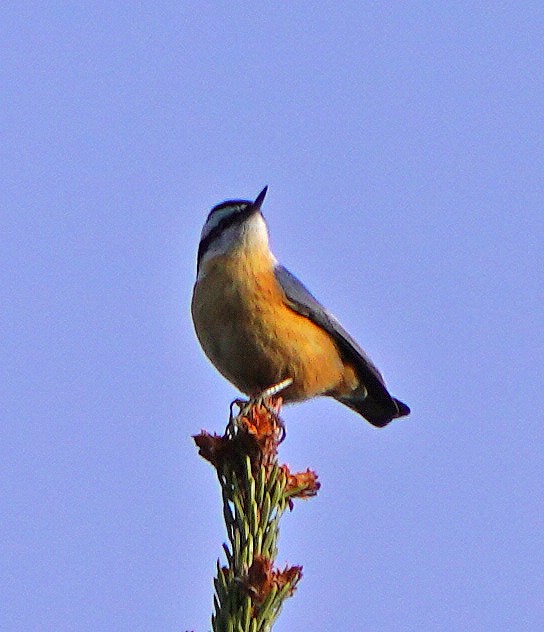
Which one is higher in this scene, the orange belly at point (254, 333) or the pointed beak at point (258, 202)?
the pointed beak at point (258, 202)

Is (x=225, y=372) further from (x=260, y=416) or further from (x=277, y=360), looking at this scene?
(x=260, y=416)

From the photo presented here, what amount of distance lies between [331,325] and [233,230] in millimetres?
900

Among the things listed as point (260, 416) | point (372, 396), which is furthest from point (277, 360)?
point (260, 416)

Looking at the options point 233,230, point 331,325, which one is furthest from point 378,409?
point 233,230

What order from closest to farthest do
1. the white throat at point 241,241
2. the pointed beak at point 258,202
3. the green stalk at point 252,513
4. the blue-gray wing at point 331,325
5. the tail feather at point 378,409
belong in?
the green stalk at point 252,513 → the blue-gray wing at point 331,325 → the white throat at point 241,241 → the pointed beak at point 258,202 → the tail feather at point 378,409

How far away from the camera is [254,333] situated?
6.01m

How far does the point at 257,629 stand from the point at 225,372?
10.2 feet

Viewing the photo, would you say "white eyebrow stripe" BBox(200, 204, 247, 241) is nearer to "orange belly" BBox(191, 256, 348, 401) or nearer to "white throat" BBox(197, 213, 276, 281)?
"white throat" BBox(197, 213, 276, 281)

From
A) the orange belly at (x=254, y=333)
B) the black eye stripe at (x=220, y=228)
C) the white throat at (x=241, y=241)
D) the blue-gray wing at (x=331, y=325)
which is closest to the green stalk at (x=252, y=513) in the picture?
the orange belly at (x=254, y=333)

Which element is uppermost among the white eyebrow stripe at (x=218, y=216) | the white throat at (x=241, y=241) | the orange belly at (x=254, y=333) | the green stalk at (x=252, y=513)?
the white eyebrow stripe at (x=218, y=216)

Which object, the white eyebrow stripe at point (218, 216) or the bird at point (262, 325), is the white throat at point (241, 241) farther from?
the white eyebrow stripe at point (218, 216)

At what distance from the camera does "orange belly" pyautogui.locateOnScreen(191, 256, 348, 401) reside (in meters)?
6.02

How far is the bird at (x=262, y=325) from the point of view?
6039 mm

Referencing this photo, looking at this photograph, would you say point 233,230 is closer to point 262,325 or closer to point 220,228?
point 220,228
